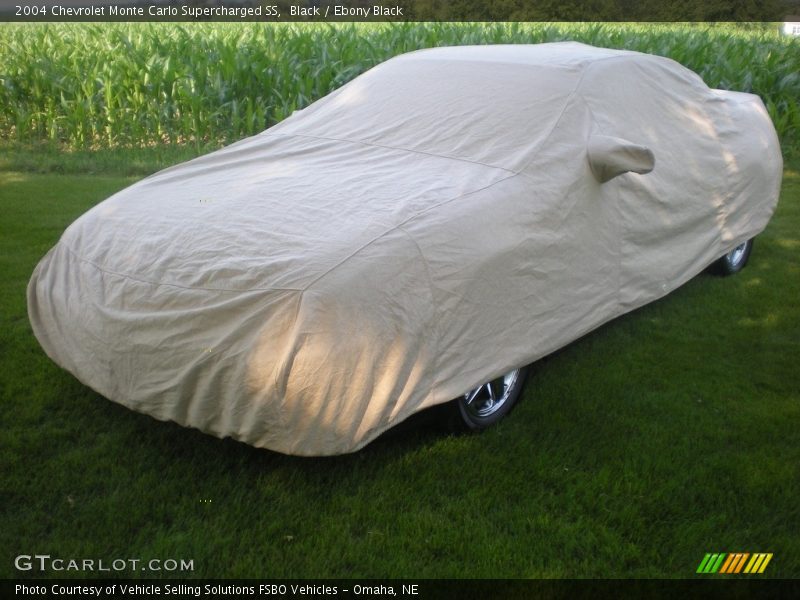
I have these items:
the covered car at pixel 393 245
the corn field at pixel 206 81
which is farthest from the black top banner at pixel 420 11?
the covered car at pixel 393 245

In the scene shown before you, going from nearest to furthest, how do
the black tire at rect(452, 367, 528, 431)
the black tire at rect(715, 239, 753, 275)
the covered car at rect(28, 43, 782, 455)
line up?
the covered car at rect(28, 43, 782, 455) < the black tire at rect(452, 367, 528, 431) < the black tire at rect(715, 239, 753, 275)

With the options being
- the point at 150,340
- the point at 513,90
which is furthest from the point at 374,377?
the point at 513,90

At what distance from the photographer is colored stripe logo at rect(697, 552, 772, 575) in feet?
10.1

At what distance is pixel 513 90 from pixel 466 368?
1.77 metres

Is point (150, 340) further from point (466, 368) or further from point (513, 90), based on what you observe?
point (513, 90)

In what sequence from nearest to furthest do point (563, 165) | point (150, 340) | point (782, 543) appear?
point (782, 543)
point (150, 340)
point (563, 165)

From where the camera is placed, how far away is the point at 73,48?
1178 cm

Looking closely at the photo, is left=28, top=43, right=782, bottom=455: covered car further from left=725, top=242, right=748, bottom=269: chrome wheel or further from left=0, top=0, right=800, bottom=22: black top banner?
left=0, top=0, right=800, bottom=22: black top banner

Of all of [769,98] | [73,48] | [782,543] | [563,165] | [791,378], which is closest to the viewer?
[782,543]

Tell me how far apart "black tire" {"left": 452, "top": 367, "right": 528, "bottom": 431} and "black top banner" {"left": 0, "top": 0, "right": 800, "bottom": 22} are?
34.8 feet

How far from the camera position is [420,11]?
1777 centimetres

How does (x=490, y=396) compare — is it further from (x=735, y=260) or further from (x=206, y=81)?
(x=206, y=81)

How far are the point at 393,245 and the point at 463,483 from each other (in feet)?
3.33

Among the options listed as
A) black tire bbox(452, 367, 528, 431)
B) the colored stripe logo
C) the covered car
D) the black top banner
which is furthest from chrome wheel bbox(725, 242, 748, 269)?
the black top banner
